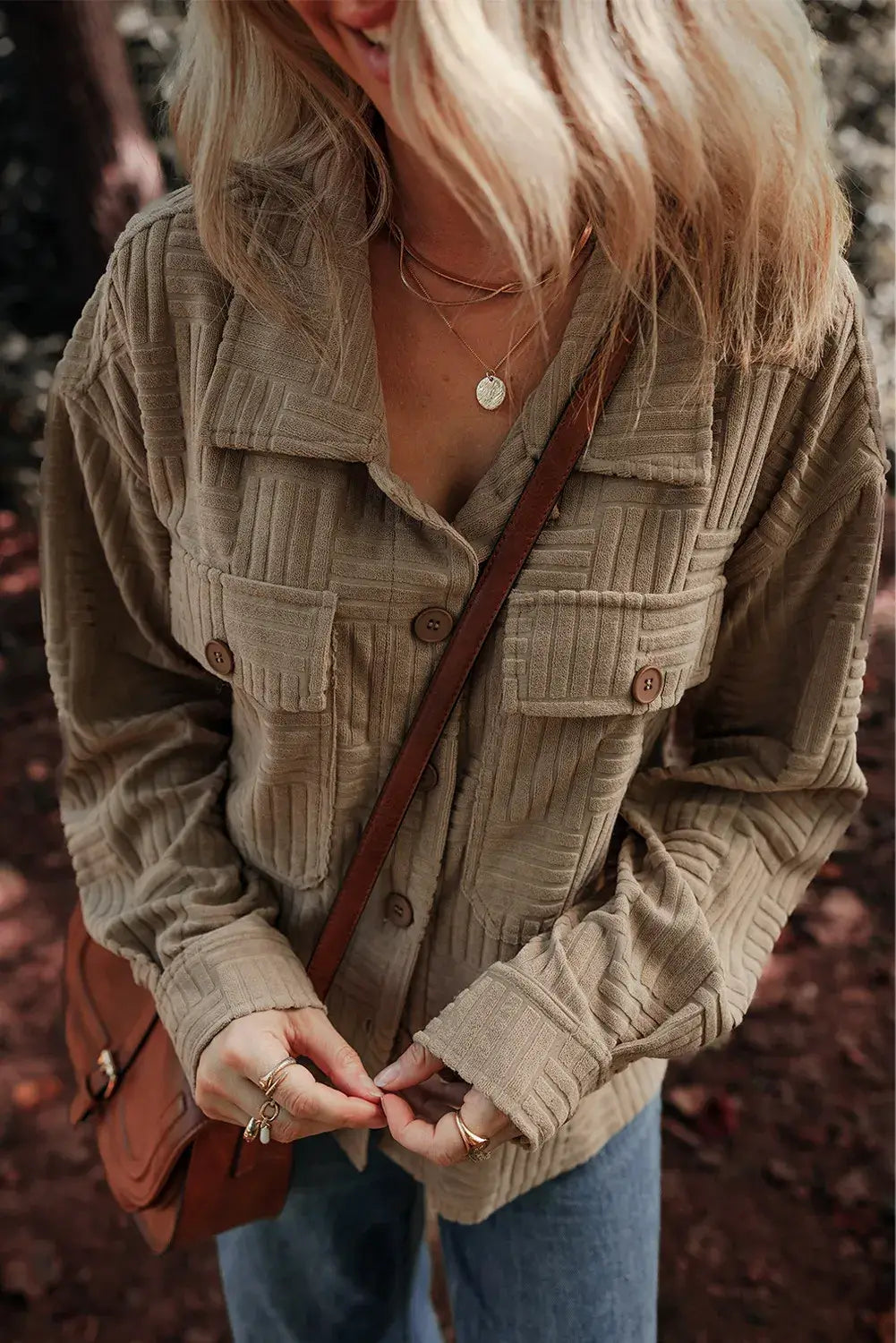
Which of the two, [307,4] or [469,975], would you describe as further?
[469,975]

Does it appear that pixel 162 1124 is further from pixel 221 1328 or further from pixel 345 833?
pixel 221 1328

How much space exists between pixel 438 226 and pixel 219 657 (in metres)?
0.51

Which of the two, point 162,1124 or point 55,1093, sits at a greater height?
point 162,1124

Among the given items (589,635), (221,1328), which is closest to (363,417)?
(589,635)

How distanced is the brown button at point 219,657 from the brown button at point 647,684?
0.44 m

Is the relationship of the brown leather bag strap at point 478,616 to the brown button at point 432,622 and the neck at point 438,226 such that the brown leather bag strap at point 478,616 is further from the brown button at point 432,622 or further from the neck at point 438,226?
Result: the neck at point 438,226

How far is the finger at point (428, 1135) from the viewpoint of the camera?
1.20m

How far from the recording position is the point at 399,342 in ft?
4.12

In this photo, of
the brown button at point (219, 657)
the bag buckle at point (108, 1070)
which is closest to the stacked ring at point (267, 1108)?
the bag buckle at point (108, 1070)

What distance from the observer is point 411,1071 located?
1.25 m

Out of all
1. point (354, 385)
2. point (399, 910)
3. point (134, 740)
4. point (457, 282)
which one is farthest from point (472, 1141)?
point (457, 282)

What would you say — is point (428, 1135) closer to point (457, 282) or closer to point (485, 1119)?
point (485, 1119)

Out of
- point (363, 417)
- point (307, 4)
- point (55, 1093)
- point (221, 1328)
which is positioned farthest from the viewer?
point (55, 1093)

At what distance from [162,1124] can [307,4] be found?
1.20m
